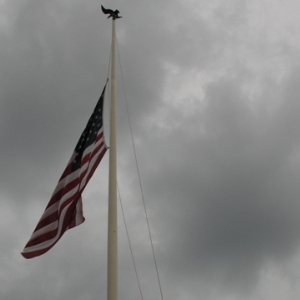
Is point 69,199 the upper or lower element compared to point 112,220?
upper

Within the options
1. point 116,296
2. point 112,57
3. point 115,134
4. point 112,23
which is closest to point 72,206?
point 115,134

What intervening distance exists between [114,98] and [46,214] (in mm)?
5265

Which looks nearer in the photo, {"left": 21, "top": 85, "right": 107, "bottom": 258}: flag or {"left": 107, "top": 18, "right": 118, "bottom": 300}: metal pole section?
{"left": 107, "top": 18, "right": 118, "bottom": 300}: metal pole section

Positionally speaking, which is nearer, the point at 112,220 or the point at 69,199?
the point at 112,220

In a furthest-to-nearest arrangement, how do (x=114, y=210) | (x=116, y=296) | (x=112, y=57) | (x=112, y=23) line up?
(x=112, y=23)
(x=112, y=57)
(x=114, y=210)
(x=116, y=296)

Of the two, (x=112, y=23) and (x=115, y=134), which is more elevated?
(x=112, y=23)

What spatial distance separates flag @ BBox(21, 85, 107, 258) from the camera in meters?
18.6

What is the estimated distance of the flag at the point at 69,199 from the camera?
1861cm

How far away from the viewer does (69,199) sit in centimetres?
1894

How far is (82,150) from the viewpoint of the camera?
20219 mm

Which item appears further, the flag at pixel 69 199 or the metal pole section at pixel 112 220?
the flag at pixel 69 199

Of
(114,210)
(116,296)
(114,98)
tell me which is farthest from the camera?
(114,98)

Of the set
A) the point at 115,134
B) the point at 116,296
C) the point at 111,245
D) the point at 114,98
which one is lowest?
the point at 116,296

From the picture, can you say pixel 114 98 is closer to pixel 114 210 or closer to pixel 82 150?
pixel 82 150
